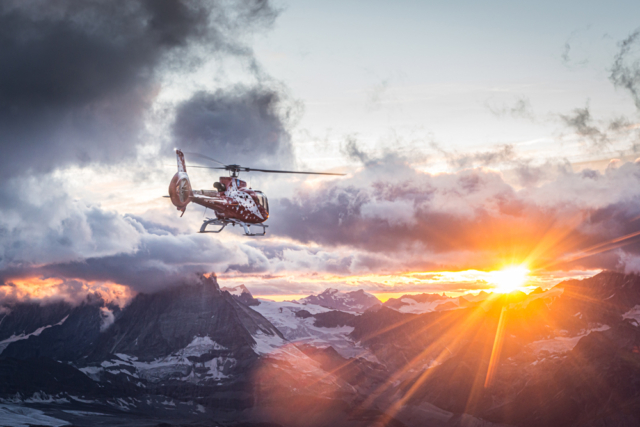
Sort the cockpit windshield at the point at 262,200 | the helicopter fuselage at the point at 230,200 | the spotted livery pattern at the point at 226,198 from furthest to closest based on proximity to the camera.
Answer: the cockpit windshield at the point at 262,200, the helicopter fuselage at the point at 230,200, the spotted livery pattern at the point at 226,198

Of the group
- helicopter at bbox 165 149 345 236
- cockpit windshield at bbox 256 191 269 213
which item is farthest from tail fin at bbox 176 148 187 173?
cockpit windshield at bbox 256 191 269 213

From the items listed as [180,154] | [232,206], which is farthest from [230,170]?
[180,154]

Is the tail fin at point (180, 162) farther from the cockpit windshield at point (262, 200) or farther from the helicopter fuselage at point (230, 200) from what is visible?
→ the cockpit windshield at point (262, 200)

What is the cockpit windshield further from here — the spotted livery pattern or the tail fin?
the tail fin

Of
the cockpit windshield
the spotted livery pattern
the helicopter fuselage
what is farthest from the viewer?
the cockpit windshield

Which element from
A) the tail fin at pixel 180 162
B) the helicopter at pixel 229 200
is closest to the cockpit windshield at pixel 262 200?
the helicopter at pixel 229 200

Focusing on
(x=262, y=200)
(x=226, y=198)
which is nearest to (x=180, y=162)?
(x=226, y=198)

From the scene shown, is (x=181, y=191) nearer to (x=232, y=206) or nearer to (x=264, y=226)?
(x=232, y=206)

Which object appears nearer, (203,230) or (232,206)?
(203,230)
